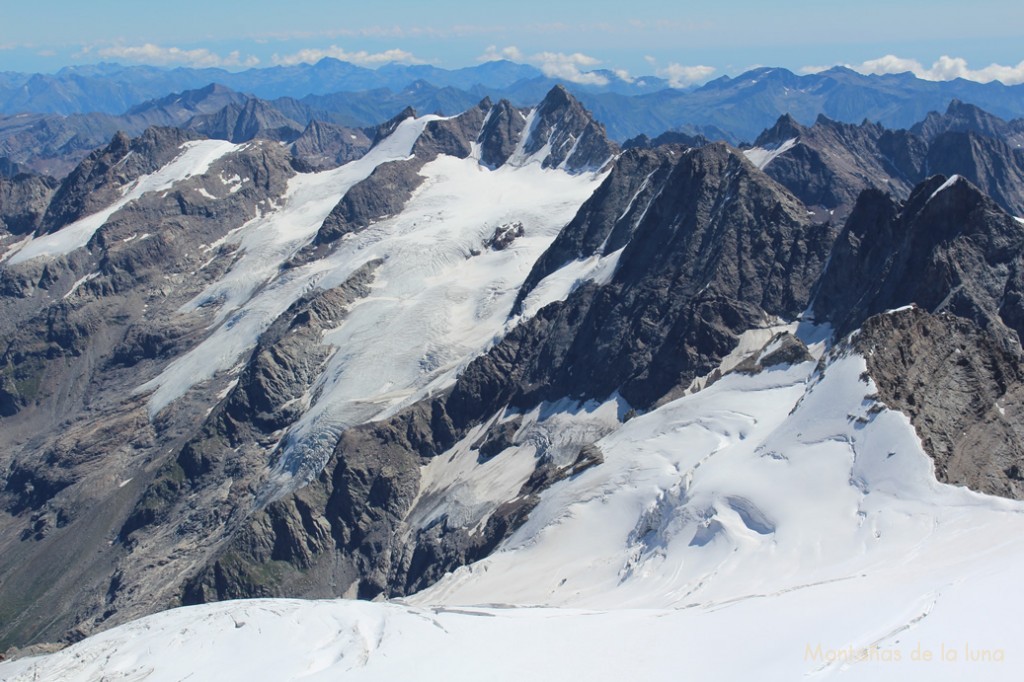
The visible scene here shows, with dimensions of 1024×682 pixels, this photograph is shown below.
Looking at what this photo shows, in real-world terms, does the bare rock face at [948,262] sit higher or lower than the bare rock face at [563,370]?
higher

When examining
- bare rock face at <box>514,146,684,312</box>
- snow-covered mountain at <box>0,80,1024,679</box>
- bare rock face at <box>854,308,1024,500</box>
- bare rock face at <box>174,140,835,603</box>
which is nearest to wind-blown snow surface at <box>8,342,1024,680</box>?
snow-covered mountain at <box>0,80,1024,679</box>

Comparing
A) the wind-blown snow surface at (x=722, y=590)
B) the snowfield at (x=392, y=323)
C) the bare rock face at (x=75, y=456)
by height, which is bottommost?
the bare rock face at (x=75, y=456)

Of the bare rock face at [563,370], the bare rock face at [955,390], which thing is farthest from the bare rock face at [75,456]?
the bare rock face at [955,390]

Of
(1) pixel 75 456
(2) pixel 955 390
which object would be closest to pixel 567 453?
(2) pixel 955 390

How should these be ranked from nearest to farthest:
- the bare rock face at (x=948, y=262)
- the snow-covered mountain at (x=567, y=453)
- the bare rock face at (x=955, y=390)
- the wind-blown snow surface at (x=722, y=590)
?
the wind-blown snow surface at (x=722, y=590) < the snow-covered mountain at (x=567, y=453) < the bare rock face at (x=955, y=390) < the bare rock face at (x=948, y=262)

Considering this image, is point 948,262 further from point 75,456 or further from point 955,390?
point 75,456

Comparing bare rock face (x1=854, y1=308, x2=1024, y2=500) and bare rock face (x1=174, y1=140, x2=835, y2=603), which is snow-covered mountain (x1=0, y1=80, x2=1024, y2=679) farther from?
bare rock face (x1=174, y1=140, x2=835, y2=603)

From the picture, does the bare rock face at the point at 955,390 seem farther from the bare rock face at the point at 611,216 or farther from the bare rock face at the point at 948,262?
the bare rock face at the point at 611,216
